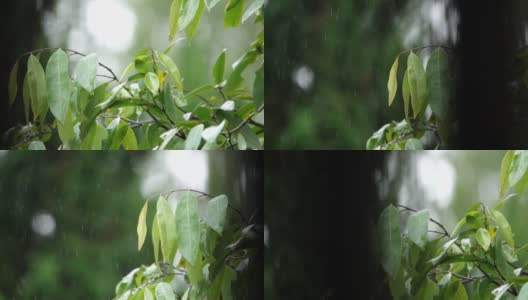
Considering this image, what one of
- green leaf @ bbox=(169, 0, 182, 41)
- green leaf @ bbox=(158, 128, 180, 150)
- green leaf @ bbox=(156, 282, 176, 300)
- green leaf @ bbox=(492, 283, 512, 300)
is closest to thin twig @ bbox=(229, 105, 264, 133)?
green leaf @ bbox=(158, 128, 180, 150)

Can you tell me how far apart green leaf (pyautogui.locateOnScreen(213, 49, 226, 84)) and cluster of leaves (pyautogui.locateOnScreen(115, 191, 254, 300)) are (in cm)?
22

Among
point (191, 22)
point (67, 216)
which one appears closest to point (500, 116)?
point (191, 22)

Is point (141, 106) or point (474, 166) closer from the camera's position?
point (474, 166)

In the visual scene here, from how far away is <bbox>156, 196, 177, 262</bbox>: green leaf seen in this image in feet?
Result: 3.97

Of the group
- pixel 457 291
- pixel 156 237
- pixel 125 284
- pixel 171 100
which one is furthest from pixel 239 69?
pixel 457 291

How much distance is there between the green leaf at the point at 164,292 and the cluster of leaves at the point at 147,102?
255mm

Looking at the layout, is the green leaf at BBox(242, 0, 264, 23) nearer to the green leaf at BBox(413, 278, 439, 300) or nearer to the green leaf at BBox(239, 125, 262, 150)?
the green leaf at BBox(239, 125, 262, 150)

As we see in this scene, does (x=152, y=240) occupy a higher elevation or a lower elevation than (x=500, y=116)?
lower

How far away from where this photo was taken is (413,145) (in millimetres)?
1157

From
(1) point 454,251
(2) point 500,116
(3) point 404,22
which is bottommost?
(1) point 454,251

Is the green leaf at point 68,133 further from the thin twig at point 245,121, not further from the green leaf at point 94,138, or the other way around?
the thin twig at point 245,121

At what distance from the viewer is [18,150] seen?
47.2 inches

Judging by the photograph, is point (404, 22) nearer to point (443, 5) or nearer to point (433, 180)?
point (443, 5)

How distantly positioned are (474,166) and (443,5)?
11.0 inches
